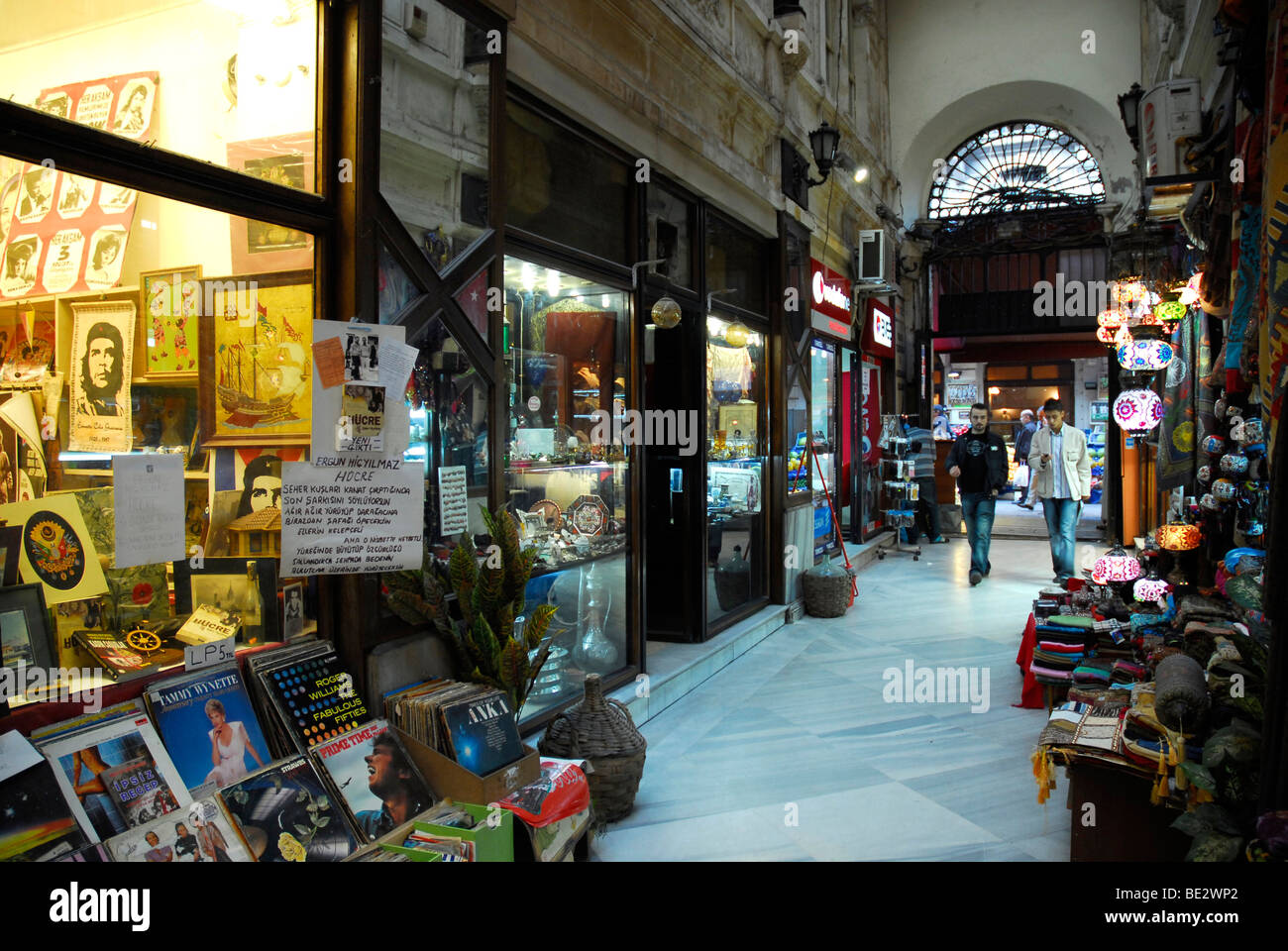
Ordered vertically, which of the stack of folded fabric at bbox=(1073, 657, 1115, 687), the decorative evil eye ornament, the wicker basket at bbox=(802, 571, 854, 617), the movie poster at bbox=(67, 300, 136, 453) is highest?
the movie poster at bbox=(67, 300, 136, 453)

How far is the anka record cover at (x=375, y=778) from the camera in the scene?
108 inches

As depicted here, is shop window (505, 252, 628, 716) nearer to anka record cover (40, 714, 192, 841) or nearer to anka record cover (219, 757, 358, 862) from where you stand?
anka record cover (219, 757, 358, 862)

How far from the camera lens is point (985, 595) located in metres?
8.86

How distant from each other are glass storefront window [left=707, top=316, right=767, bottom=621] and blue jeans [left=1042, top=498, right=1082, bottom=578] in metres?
3.48

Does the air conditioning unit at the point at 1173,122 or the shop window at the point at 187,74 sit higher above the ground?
the air conditioning unit at the point at 1173,122

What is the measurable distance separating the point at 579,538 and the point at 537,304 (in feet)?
4.40

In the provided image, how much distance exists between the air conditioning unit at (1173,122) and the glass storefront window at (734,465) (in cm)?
309

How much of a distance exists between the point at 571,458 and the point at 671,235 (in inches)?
80.2

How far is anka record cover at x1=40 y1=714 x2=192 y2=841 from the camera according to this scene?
88.4 inches

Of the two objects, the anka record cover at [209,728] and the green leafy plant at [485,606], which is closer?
the anka record cover at [209,728]

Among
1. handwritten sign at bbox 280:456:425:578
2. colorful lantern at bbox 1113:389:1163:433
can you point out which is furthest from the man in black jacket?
handwritten sign at bbox 280:456:425:578

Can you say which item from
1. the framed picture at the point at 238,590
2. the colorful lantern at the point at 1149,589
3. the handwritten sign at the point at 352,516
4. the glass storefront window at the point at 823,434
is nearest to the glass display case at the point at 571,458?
the handwritten sign at the point at 352,516

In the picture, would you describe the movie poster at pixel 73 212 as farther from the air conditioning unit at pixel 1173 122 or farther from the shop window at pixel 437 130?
the air conditioning unit at pixel 1173 122

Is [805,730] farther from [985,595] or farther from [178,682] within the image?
[985,595]
